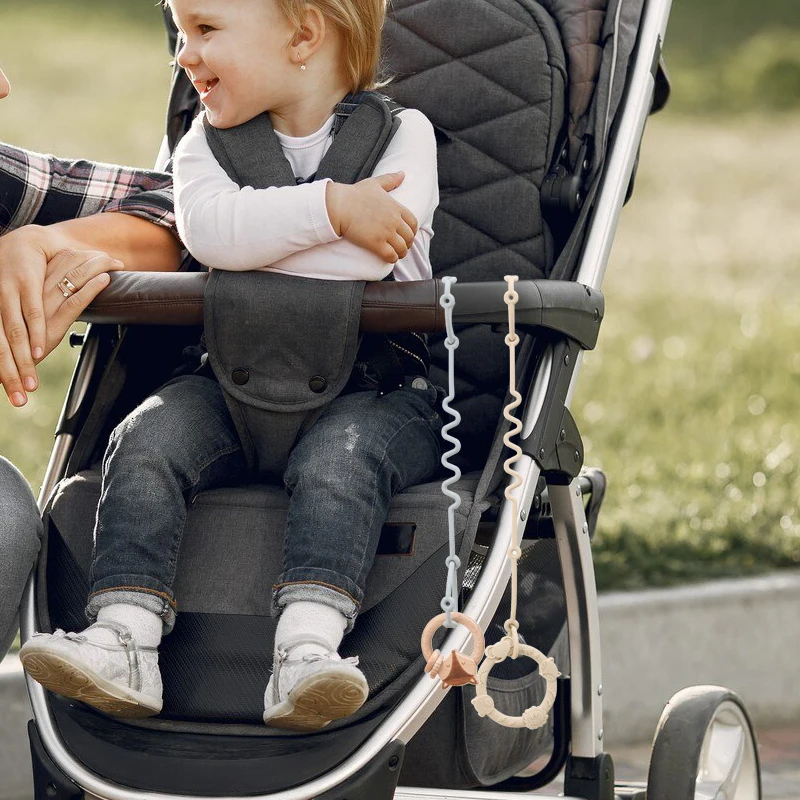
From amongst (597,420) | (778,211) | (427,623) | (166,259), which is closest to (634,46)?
(166,259)

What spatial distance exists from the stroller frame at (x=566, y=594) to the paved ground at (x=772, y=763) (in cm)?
81

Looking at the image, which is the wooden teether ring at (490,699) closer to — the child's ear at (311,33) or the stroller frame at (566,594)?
the stroller frame at (566,594)

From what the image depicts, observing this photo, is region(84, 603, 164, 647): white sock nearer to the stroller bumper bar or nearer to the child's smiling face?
the stroller bumper bar

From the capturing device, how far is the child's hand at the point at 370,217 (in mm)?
2303

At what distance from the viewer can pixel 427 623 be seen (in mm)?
2236

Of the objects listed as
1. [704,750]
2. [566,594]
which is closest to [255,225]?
[566,594]

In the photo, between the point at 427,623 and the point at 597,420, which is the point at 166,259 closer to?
the point at 427,623

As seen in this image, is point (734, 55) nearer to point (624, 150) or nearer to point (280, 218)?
point (624, 150)

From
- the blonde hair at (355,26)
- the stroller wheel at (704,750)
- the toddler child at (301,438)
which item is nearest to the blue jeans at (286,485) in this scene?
the toddler child at (301,438)

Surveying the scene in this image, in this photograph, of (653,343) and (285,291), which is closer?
(285,291)

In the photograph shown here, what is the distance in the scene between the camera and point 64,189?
2.74 metres

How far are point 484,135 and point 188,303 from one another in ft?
3.00

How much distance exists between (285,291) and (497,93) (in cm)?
88

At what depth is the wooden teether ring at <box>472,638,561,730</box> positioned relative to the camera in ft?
7.02
